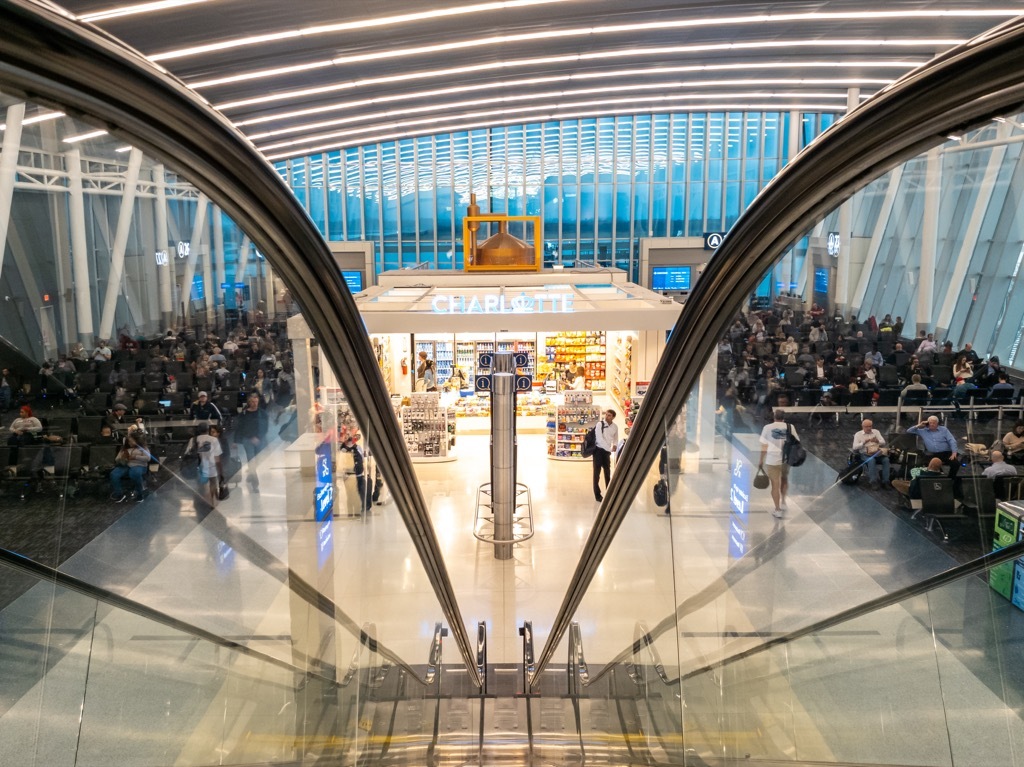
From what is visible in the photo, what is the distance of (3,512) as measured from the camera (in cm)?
228

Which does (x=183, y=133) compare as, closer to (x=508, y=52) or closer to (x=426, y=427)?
(x=426, y=427)

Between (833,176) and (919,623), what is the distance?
1.70 metres

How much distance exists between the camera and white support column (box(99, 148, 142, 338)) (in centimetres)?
264

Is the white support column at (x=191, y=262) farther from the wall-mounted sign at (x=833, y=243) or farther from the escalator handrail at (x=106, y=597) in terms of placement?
the wall-mounted sign at (x=833, y=243)

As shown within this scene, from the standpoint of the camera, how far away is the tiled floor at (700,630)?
7.58 ft

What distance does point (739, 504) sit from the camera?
4480 millimetres

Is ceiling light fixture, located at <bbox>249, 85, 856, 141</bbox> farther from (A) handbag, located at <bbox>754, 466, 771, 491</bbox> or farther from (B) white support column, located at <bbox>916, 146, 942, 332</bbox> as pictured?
(B) white support column, located at <bbox>916, 146, 942, 332</bbox>

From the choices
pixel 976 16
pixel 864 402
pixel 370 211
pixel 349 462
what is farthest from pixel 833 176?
pixel 370 211

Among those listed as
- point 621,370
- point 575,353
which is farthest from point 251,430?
point 575,353

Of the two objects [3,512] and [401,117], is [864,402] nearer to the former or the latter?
[3,512]

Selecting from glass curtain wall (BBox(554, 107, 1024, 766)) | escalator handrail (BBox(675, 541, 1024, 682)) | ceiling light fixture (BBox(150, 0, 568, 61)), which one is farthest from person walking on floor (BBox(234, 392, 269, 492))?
ceiling light fixture (BBox(150, 0, 568, 61))

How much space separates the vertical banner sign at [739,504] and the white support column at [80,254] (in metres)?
3.11

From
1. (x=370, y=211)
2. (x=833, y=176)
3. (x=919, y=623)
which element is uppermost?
(x=370, y=211)

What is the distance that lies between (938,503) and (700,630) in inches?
60.0
